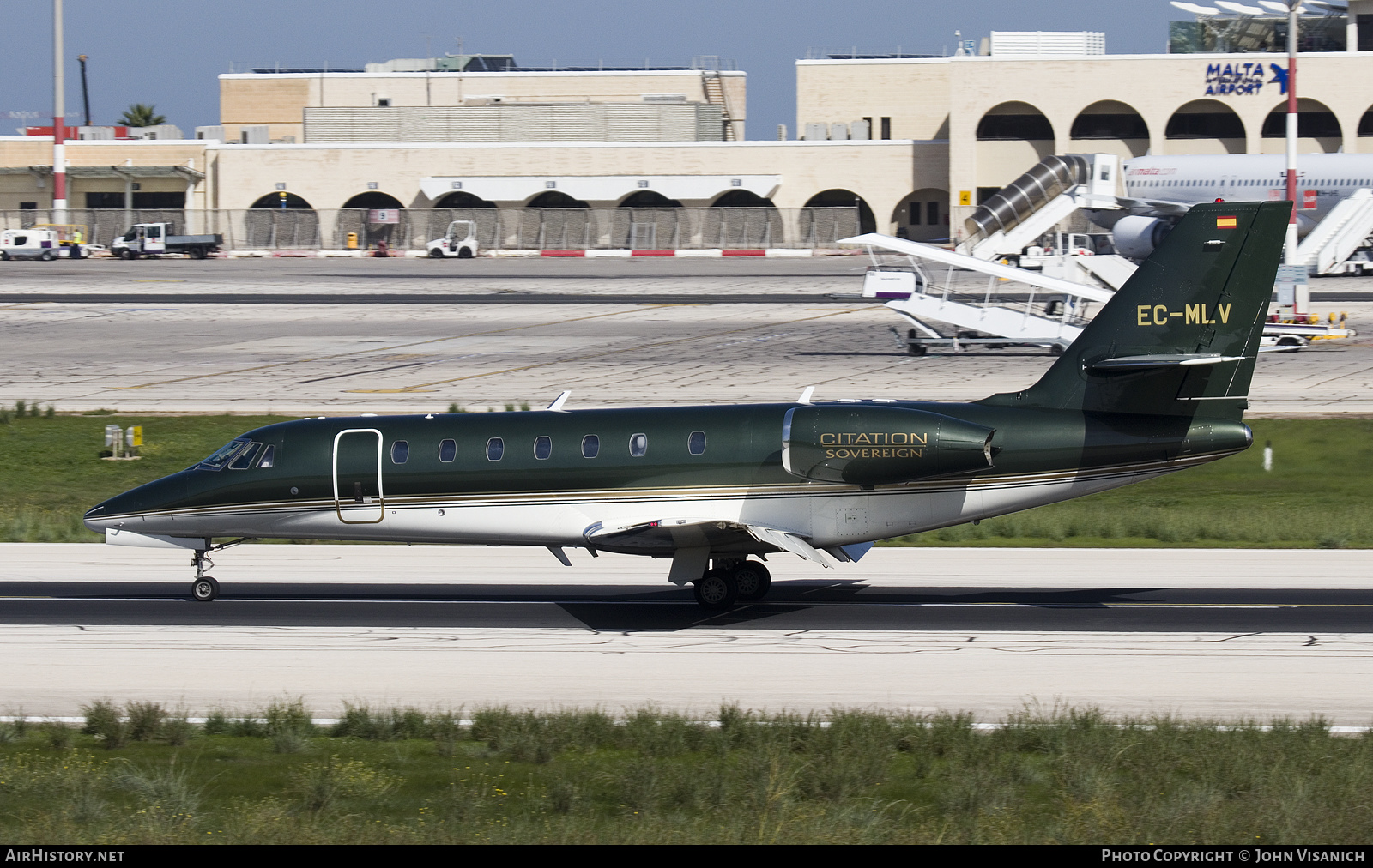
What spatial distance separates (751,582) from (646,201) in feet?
314

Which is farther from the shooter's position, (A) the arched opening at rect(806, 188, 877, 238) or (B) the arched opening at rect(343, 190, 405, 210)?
(B) the arched opening at rect(343, 190, 405, 210)

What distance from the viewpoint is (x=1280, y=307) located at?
5075 cm

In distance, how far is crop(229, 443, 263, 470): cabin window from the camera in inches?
854

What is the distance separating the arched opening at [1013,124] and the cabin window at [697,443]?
304ft

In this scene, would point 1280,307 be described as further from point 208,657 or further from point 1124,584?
point 208,657

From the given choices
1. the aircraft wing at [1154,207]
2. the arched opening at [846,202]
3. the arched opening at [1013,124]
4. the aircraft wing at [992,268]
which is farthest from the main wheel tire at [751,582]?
the arched opening at [1013,124]

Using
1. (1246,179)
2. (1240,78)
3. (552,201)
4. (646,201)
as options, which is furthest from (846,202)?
(1246,179)

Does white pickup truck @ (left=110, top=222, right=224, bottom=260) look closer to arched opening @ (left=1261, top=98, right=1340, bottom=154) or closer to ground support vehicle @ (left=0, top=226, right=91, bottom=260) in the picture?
ground support vehicle @ (left=0, top=226, right=91, bottom=260)

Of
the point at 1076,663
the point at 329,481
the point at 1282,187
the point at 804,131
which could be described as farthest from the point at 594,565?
the point at 804,131

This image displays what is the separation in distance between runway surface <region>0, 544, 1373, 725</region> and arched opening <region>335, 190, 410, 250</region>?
84.9m

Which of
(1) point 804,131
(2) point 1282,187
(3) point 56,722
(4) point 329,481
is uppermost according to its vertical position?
(1) point 804,131

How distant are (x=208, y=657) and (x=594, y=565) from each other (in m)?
8.37

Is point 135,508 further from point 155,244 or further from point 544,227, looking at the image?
point 544,227

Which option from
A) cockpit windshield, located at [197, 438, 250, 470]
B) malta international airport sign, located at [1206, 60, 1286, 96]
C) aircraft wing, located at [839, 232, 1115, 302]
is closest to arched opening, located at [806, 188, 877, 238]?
malta international airport sign, located at [1206, 60, 1286, 96]
